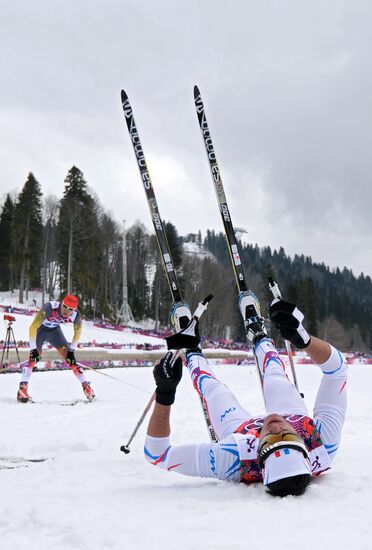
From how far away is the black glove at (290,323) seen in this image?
3530mm

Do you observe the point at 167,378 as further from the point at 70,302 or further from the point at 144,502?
the point at 70,302

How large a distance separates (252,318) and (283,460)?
108 inches

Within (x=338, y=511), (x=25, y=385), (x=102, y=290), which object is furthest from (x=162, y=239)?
(x=102, y=290)

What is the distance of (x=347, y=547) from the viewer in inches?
77.3

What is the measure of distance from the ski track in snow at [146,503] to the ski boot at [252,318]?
144 centimetres

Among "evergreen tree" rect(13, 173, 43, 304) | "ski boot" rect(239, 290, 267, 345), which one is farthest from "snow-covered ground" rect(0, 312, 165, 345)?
"ski boot" rect(239, 290, 267, 345)

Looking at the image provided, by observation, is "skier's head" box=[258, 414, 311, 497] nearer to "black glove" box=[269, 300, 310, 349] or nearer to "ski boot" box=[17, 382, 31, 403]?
"black glove" box=[269, 300, 310, 349]

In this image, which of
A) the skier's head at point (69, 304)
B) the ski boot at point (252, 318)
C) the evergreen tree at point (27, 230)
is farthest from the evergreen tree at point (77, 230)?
the ski boot at point (252, 318)

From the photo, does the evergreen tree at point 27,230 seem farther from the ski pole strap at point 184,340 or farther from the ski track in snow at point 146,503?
the ski pole strap at point 184,340

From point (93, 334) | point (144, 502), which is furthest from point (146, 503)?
point (93, 334)

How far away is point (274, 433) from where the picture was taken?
311cm

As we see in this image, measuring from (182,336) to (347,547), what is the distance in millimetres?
2049

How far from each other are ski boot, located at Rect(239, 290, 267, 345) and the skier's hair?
2.17m

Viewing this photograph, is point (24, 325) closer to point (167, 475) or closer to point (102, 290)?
point (102, 290)
